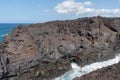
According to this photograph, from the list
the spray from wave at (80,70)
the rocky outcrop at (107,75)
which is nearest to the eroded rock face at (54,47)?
the spray from wave at (80,70)

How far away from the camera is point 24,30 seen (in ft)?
107

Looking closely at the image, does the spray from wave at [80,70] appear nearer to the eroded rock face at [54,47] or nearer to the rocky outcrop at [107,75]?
the eroded rock face at [54,47]

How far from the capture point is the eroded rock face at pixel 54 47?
29.2 meters

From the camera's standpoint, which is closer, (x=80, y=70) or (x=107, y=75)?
(x=107, y=75)

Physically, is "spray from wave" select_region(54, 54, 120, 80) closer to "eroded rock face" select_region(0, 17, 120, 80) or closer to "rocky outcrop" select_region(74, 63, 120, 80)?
"eroded rock face" select_region(0, 17, 120, 80)

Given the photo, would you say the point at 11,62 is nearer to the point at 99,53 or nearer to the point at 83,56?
the point at 83,56

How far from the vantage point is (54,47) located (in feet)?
108

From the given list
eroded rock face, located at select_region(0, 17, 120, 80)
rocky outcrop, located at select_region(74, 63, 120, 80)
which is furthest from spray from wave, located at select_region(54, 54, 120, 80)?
rocky outcrop, located at select_region(74, 63, 120, 80)

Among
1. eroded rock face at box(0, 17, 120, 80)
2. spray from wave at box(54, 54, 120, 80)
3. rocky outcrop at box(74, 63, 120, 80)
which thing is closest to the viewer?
rocky outcrop at box(74, 63, 120, 80)

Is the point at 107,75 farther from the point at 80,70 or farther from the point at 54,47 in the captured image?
the point at 54,47

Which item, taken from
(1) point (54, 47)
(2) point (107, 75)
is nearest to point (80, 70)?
(1) point (54, 47)

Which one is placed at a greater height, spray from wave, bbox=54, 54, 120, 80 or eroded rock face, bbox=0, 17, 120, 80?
eroded rock face, bbox=0, 17, 120, 80

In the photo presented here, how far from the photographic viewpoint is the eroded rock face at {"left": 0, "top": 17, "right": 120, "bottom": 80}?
29156mm

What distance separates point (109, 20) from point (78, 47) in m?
9.89
